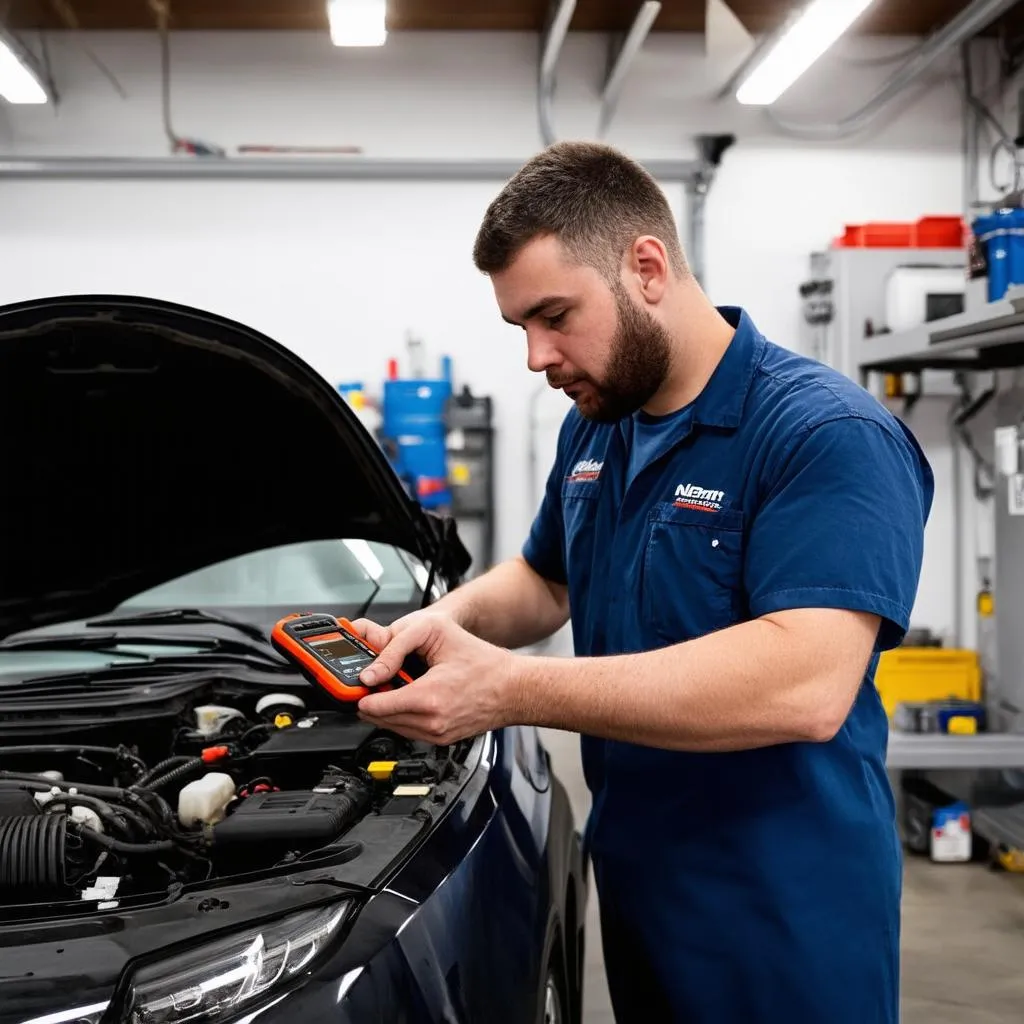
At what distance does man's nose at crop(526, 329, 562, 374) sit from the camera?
4.33 feet

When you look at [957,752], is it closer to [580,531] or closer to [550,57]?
[580,531]

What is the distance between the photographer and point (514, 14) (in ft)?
18.1

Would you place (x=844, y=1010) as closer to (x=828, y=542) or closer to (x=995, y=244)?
(x=828, y=542)

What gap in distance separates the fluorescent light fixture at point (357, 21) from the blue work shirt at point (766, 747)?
12.2 ft

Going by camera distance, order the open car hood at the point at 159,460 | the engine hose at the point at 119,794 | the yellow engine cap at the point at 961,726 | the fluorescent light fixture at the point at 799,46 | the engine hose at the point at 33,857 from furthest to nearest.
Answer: the fluorescent light fixture at the point at 799,46 → the yellow engine cap at the point at 961,726 → the open car hood at the point at 159,460 → the engine hose at the point at 119,794 → the engine hose at the point at 33,857

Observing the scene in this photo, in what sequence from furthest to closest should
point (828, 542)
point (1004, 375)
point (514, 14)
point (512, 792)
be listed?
point (514, 14) → point (1004, 375) → point (512, 792) → point (828, 542)

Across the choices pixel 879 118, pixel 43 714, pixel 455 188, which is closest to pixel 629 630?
pixel 43 714

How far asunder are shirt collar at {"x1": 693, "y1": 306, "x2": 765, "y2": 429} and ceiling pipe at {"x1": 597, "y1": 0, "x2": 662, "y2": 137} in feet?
12.6

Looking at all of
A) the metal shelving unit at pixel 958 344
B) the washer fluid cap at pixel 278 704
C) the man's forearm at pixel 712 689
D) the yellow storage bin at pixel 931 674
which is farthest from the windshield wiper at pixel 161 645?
the yellow storage bin at pixel 931 674

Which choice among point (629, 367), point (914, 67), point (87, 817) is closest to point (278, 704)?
point (87, 817)

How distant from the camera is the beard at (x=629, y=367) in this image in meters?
1.29

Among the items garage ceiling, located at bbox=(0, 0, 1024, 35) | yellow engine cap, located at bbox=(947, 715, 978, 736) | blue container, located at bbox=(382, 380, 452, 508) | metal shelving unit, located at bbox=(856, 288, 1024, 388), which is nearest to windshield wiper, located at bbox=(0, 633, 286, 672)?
metal shelving unit, located at bbox=(856, 288, 1024, 388)

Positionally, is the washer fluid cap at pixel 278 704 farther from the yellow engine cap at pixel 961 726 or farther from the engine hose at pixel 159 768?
the yellow engine cap at pixel 961 726

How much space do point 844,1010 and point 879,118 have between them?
5.78m
